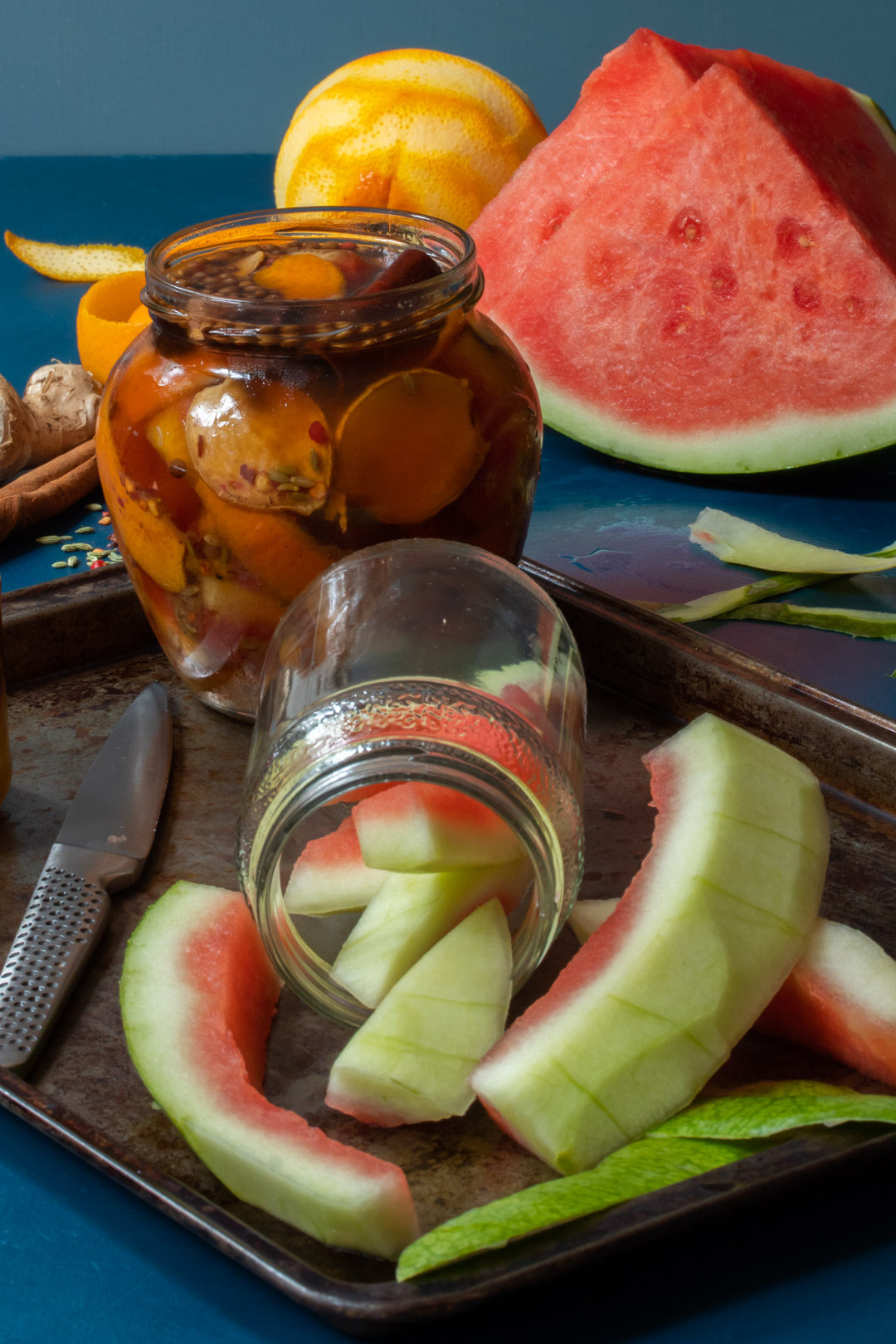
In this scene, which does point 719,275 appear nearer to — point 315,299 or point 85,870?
point 315,299

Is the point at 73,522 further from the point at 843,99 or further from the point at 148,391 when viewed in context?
the point at 843,99

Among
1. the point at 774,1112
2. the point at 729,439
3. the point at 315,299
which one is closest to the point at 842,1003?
the point at 774,1112

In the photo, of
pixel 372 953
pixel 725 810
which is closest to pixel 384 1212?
pixel 372 953

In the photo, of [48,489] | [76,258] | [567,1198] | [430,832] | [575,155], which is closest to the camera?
[567,1198]

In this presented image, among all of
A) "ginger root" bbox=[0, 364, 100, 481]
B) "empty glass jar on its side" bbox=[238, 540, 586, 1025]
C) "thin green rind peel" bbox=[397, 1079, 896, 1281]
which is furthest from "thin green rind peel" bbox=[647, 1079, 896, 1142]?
"ginger root" bbox=[0, 364, 100, 481]

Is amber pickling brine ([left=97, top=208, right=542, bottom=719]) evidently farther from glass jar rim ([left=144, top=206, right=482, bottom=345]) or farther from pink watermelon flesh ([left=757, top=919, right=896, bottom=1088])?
pink watermelon flesh ([left=757, top=919, right=896, bottom=1088])

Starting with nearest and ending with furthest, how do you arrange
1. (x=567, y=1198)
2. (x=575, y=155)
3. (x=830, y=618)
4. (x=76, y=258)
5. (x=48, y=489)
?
(x=567, y=1198) < (x=830, y=618) < (x=48, y=489) < (x=575, y=155) < (x=76, y=258)

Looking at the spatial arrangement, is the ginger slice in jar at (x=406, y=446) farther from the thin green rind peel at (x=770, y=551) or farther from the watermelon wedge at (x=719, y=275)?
the watermelon wedge at (x=719, y=275)
